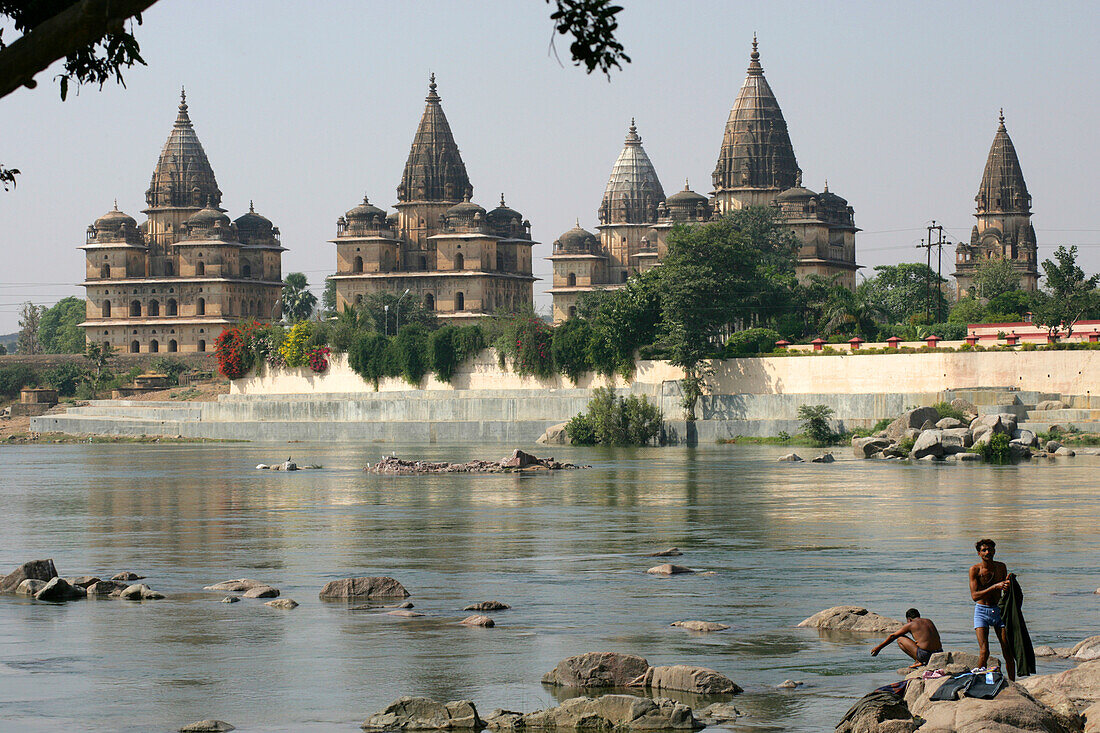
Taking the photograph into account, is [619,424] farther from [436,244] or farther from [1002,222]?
[1002,222]

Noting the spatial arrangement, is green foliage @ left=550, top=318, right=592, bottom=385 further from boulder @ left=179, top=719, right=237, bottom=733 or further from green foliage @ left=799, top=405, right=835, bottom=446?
boulder @ left=179, top=719, right=237, bottom=733

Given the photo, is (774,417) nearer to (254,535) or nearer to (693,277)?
(693,277)

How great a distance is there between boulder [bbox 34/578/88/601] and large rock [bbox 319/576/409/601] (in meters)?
2.77

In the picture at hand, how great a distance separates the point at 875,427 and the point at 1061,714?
134 ft

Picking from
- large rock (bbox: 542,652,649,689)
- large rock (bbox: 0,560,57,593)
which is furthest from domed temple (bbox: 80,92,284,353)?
large rock (bbox: 542,652,649,689)

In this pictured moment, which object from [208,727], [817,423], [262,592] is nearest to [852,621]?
[208,727]

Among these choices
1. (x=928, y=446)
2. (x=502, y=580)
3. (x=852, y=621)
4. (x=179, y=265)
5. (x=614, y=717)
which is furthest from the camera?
(x=179, y=265)

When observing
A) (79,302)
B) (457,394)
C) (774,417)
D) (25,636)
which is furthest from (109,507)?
(79,302)

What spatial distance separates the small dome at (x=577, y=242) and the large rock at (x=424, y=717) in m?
86.9

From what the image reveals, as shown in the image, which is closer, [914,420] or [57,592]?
[57,592]

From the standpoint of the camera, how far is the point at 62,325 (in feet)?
467

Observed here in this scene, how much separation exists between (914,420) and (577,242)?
53253 mm

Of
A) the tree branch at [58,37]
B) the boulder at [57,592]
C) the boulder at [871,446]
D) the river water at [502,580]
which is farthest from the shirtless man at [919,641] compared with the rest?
the boulder at [871,446]

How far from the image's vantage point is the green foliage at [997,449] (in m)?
40.9
